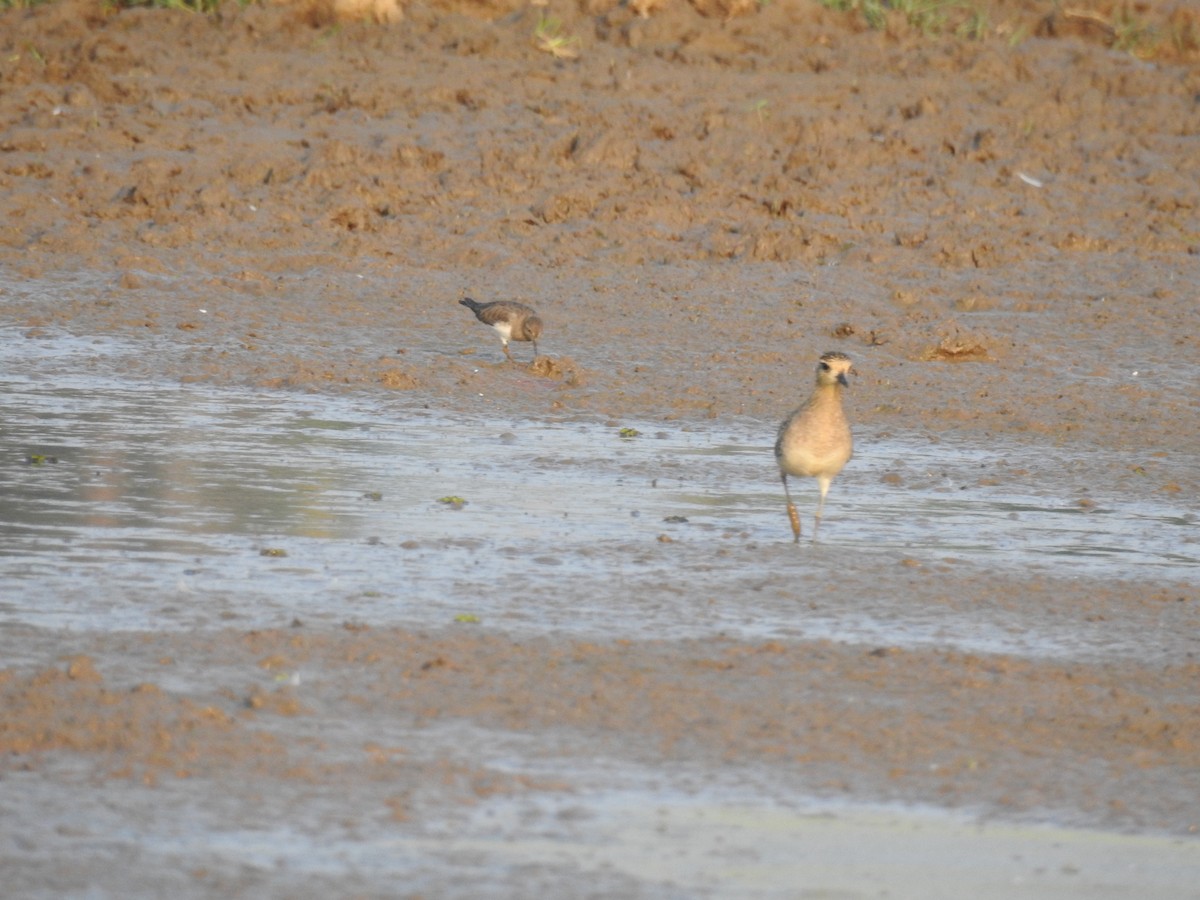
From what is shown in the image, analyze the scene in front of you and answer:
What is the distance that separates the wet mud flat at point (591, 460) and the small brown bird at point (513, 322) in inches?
12.6

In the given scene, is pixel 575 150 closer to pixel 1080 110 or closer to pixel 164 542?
pixel 1080 110

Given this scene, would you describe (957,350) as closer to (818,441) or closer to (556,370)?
(556,370)

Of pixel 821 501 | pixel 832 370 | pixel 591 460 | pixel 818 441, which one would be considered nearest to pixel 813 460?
pixel 818 441

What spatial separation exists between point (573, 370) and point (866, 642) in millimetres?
5399

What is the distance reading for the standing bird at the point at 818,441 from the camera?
8.70 metres

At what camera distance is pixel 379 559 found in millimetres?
7863

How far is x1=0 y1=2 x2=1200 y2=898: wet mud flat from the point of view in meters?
5.31

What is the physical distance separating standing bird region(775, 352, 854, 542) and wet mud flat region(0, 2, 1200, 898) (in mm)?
266

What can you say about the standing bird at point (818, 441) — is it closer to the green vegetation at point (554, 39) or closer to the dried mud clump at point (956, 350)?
the dried mud clump at point (956, 350)

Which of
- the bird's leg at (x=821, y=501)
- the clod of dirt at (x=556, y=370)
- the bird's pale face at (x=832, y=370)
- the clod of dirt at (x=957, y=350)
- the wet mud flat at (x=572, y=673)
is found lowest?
the wet mud flat at (x=572, y=673)

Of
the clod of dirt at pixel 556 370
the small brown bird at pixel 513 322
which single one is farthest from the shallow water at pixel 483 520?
the small brown bird at pixel 513 322

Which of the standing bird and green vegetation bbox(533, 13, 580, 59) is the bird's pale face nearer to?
the standing bird

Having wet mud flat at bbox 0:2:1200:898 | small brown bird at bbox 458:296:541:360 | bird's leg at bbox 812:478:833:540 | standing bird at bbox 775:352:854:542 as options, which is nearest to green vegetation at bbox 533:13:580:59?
wet mud flat at bbox 0:2:1200:898

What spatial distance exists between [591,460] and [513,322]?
2.41 m
